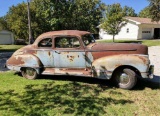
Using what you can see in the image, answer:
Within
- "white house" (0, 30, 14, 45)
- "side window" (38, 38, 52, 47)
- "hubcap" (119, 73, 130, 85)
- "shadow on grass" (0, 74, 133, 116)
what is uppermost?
"white house" (0, 30, 14, 45)

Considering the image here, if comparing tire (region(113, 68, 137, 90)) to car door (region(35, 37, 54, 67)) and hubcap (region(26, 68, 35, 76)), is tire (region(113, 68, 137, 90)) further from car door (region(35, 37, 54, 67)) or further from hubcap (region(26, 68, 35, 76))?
hubcap (region(26, 68, 35, 76))

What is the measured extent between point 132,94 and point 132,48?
1.50 m

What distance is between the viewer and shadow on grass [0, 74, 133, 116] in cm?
505

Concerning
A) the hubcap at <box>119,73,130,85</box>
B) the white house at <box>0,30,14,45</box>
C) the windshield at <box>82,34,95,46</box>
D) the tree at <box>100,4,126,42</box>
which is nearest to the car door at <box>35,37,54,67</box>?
the windshield at <box>82,34,95,46</box>

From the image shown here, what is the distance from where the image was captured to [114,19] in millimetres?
26922

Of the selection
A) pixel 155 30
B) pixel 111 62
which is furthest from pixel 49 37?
pixel 155 30

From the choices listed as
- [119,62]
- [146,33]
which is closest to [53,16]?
[146,33]

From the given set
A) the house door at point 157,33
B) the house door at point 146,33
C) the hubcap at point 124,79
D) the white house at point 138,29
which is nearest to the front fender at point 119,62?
the hubcap at point 124,79

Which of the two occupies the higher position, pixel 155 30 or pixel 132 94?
pixel 155 30

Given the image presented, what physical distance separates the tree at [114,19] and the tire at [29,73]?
68.3 feet

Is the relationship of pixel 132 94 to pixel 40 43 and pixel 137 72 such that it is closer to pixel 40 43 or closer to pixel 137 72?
pixel 137 72

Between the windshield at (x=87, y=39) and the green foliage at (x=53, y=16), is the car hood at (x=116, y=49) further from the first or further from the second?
the green foliage at (x=53, y=16)

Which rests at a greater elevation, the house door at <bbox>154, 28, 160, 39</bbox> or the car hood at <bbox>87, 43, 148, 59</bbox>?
the house door at <bbox>154, 28, 160, 39</bbox>

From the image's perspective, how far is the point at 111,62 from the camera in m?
6.57
